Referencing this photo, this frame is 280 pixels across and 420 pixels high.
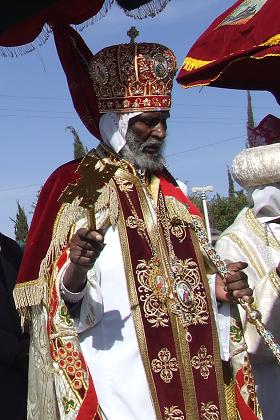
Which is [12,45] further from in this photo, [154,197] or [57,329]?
[57,329]

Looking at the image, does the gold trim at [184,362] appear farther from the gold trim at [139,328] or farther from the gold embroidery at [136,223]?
the gold embroidery at [136,223]

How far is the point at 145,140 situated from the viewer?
158 inches

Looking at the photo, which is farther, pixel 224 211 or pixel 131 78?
pixel 224 211

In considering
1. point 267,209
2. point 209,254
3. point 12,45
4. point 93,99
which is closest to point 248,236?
point 267,209

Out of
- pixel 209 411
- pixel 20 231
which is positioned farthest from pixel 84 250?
pixel 20 231

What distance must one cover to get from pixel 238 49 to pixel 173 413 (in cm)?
183

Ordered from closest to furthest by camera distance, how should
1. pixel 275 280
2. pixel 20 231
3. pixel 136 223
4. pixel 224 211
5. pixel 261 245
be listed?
1. pixel 136 223
2. pixel 275 280
3. pixel 261 245
4. pixel 20 231
5. pixel 224 211

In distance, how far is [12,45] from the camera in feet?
14.6

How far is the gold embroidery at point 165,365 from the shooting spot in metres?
3.83

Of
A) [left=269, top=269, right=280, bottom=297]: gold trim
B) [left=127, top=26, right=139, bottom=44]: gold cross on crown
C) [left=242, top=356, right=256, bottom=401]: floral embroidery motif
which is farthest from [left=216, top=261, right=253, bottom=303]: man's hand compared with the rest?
[left=127, top=26, right=139, bottom=44]: gold cross on crown

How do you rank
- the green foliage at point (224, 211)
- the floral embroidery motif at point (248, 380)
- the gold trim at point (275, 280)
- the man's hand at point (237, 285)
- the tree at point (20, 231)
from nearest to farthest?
the man's hand at point (237, 285), the floral embroidery motif at point (248, 380), the gold trim at point (275, 280), the tree at point (20, 231), the green foliage at point (224, 211)

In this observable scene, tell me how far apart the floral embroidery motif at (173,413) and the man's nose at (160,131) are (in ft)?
4.08

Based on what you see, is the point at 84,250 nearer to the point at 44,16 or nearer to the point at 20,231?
the point at 44,16

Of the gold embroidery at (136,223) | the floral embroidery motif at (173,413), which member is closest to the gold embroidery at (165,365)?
the floral embroidery motif at (173,413)
